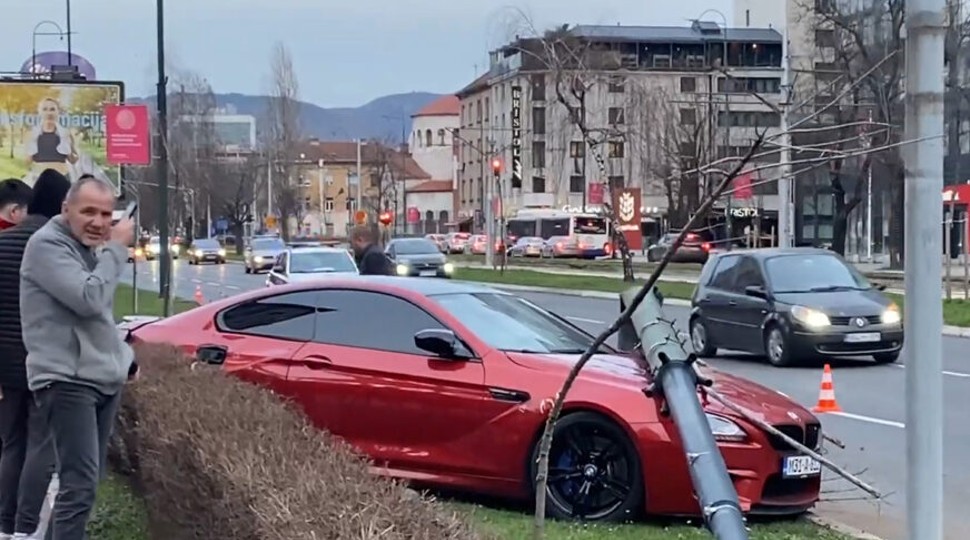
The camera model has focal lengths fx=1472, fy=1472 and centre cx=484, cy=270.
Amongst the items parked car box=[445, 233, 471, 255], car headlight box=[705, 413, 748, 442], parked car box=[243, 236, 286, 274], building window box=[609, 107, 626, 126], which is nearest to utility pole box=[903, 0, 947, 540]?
car headlight box=[705, 413, 748, 442]

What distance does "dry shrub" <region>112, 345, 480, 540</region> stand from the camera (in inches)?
177

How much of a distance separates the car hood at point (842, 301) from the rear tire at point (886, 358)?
682 millimetres

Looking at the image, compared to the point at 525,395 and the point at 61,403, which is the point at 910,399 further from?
the point at 525,395

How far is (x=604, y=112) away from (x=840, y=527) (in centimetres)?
5898

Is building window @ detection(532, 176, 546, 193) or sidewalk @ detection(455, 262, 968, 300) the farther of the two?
building window @ detection(532, 176, 546, 193)

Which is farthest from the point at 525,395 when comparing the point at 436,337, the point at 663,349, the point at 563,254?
the point at 563,254

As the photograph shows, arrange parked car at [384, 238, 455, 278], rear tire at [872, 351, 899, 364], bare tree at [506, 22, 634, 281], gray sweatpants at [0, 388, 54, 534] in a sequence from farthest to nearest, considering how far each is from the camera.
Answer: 1. bare tree at [506, 22, 634, 281]
2. parked car at [384, 238, 455, 278]
3. rear tire at [872, 351, 899, 364]
4. gray sweatpants at [0, 388, 54, 534]

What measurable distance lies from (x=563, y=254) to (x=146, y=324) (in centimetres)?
7137

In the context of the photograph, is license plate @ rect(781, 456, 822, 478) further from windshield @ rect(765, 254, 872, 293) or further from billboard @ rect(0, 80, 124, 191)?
billboard @ rect(0, 80, 124, 191)

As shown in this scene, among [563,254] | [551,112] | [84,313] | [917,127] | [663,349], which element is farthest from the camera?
[563,254]

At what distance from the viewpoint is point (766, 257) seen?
2034 cm

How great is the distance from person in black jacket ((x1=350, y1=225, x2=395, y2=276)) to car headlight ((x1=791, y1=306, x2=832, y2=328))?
6492 mm

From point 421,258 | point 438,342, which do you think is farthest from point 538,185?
point 438,342

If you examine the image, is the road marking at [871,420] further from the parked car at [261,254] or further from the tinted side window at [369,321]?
the parked car at [261,254]
